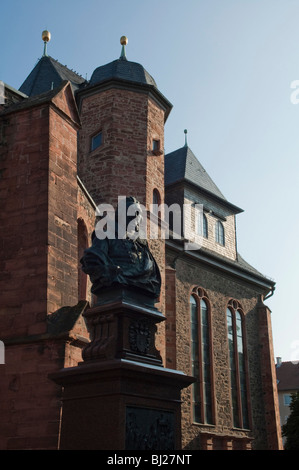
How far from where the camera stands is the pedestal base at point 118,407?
5.24 m

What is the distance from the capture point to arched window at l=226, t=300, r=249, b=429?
72.8 feet

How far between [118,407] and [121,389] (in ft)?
0.53

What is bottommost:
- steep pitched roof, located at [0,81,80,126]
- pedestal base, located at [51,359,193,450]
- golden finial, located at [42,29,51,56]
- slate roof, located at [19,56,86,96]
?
pedestal base, located at [51,359,193,450]

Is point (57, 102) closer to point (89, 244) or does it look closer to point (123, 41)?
point (89, 244)

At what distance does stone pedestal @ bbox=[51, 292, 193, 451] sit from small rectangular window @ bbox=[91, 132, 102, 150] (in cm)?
1361

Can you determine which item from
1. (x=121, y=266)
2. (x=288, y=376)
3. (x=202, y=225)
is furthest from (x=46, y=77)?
(x=288, y=376)

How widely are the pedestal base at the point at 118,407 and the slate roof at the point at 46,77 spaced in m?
17.9

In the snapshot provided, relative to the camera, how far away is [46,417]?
26.8 feet

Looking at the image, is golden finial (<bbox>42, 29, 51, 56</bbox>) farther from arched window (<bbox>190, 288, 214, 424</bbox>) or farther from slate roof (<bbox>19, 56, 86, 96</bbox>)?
arched window (<bbox>190, 288, 214, 424</bbox>)

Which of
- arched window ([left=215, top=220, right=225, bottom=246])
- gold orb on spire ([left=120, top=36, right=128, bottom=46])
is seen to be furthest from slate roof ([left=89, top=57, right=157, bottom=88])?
arched window ([left=215, top=220, right=225, bottom=246])

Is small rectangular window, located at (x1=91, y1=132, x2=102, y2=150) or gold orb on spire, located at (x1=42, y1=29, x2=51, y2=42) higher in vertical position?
gold orb on spire, located at (x1=42, y1=29, x2=51, y2=42)

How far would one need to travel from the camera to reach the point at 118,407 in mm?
5223
